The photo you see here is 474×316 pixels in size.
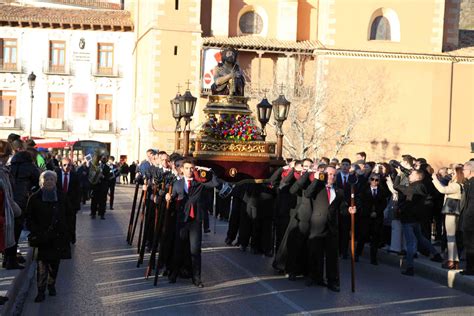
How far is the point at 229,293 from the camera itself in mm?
11773

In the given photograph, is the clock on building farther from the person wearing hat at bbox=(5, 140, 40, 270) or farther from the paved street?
the person wearing hat at bbox=(5, 140, 40, 270)

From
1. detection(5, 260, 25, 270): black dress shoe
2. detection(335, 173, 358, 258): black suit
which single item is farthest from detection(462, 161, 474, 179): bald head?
detection(5, 260, 25, 270): black dress shoe

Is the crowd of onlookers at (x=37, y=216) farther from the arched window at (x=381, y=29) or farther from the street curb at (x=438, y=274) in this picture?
the arched window at (x=381, y=29)

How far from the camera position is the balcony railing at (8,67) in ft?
197

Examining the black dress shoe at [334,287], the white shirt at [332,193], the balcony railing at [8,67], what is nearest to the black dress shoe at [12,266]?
the black dress shoe at [334,287]

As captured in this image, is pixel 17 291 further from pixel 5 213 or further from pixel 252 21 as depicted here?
pixel 252 21

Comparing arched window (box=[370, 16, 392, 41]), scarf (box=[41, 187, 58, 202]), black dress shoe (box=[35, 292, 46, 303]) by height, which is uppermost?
arched window (box=[370, 16, 392, 41])

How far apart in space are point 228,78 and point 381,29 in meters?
32.5

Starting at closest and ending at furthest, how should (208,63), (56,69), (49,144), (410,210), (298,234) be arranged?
(298,234) → (410,210) → (208,63) → (49,144) → (56,69)

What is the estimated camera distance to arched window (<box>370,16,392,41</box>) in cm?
4916

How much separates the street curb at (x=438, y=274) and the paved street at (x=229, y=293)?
0.18 m

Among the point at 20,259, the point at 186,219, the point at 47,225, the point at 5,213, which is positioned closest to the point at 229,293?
the point at 186,219

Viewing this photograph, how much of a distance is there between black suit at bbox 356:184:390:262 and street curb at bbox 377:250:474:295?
46cm

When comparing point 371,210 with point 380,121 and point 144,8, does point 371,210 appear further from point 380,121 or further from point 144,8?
point 144,8
